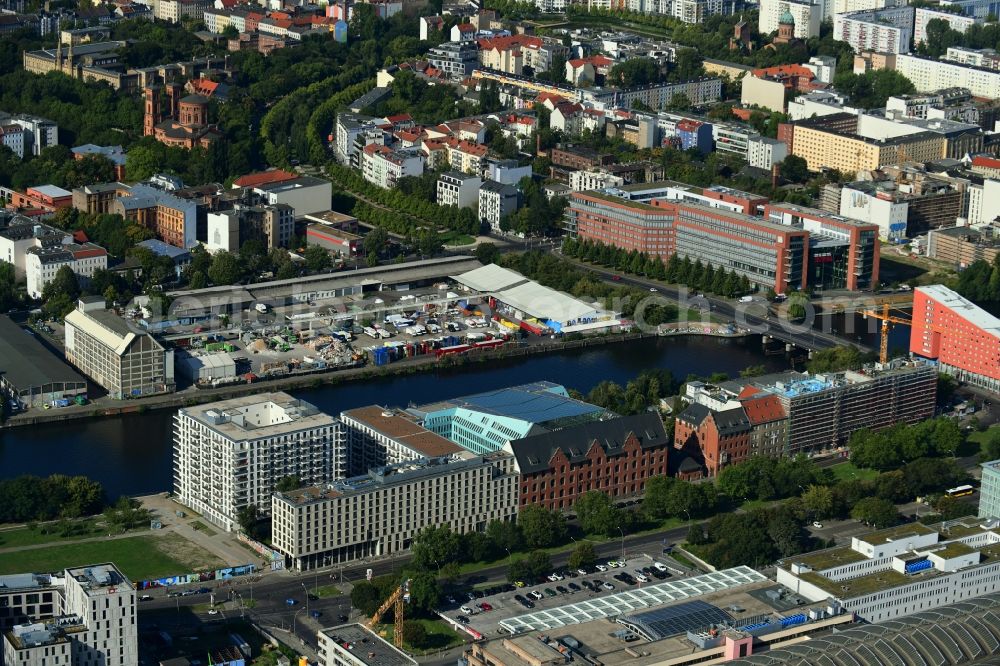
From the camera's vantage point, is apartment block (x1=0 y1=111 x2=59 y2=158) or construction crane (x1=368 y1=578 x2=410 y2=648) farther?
apartment block (x1=0 y1=111 x2=59 y2=158)

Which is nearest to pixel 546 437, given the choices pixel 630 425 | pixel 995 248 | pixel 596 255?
pixel 630 425

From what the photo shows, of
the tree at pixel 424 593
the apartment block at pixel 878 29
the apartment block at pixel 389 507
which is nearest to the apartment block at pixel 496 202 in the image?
the apartment block at pixel 389 507

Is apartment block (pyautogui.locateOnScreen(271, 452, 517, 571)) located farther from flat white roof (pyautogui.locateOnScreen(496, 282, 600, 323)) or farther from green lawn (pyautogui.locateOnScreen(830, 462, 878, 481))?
flat white roof (pyautogui.locateOnScreen(496, 282, 600, 323))

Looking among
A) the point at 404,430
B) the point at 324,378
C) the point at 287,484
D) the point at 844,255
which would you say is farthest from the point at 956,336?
the point at 287,484

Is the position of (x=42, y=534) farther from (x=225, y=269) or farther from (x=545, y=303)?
(x=545, y=303)

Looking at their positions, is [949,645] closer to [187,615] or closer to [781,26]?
[187,615]

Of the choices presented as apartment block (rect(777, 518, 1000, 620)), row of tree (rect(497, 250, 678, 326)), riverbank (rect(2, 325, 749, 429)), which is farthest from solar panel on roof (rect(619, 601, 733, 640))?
row of tree (rect(497, 250, 678, 326))

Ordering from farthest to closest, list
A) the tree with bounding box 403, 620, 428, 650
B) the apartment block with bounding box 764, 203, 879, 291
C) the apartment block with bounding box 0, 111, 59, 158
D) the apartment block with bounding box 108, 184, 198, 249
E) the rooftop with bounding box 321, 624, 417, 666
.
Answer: the apartment block with bounding box 0, 111, 59, 158
the apartment block with bounding box 108, 184, 198, 249
the apartment block with bounding box 764, 203, 879, 291
the tree with bounding box 403, 620, 428, 650
the rooftop with bounding box 321, 624, 417, 666
